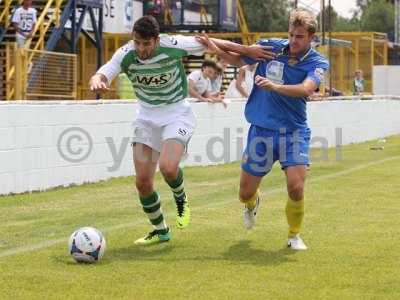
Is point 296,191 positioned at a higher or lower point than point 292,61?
lower

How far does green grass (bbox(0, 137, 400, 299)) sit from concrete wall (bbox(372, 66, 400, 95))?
25.0 metres

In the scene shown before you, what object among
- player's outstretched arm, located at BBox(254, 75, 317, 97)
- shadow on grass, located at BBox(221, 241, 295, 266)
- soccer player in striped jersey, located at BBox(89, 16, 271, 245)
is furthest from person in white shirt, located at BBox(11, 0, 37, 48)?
player's outstretched arm, located at BBox(254, 75, 317, 97)

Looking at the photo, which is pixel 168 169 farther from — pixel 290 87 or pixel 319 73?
pixel 319 73

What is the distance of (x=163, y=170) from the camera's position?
8961 millimetres

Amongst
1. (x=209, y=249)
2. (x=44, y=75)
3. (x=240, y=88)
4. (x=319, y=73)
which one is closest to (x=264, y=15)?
(x=240, y=88)

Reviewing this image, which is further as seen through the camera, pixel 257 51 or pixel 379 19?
pixel 379 19

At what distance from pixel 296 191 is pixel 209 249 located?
0.91 metres

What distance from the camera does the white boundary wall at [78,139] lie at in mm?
13266

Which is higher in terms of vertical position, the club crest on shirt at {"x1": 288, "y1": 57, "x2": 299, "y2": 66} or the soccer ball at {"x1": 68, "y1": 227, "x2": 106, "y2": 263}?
the club crest on shirt at {"x1": 288, "y1": 57, "x2": 299, "y2": 66}

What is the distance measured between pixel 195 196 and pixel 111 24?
1963 centimetres

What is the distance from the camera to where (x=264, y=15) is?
275ft

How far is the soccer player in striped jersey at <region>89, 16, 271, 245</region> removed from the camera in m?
8.78

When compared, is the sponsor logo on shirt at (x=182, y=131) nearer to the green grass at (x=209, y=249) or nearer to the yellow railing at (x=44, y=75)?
the green grass at (x=209, y=249)

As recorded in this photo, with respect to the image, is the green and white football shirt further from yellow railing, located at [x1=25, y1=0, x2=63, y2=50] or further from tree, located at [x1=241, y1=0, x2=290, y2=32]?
tree, located at [x1=241, y1=0, x2=290, y2=32]
